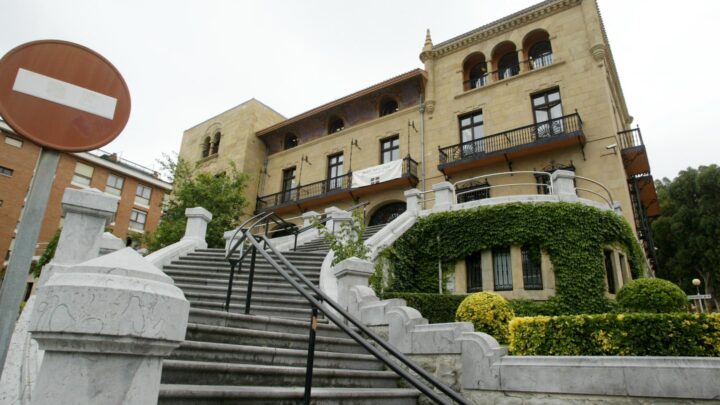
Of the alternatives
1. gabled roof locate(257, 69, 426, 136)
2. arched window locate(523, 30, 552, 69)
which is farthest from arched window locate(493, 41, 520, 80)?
gabled roof locate(257, 69, 426, 136)

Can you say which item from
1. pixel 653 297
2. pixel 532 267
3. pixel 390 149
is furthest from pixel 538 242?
pixel 390 149

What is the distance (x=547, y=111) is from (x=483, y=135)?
9.69 ft

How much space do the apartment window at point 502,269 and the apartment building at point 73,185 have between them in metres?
23.6

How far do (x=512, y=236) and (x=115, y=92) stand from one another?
40.4 feet

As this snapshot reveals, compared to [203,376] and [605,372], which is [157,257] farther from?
[605,372]

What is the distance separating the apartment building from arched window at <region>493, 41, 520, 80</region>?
958 inches

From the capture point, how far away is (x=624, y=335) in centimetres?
545

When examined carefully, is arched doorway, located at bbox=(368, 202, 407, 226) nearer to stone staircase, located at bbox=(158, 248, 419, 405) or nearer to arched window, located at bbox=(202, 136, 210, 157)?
stone staircase, located at bbox=(158, 248, 419, 405)

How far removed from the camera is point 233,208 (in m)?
21.0

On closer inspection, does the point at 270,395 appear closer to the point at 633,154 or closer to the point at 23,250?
→ the point at 23,250

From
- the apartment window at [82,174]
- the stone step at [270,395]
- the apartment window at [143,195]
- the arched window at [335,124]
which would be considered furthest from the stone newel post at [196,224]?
the apartment window at [143,195]

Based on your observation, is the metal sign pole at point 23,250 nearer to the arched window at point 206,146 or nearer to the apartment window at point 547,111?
the apartment window at point 547,111

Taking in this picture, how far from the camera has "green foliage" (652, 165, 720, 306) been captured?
28312 mm

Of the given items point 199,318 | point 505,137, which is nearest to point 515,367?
point 199,318
